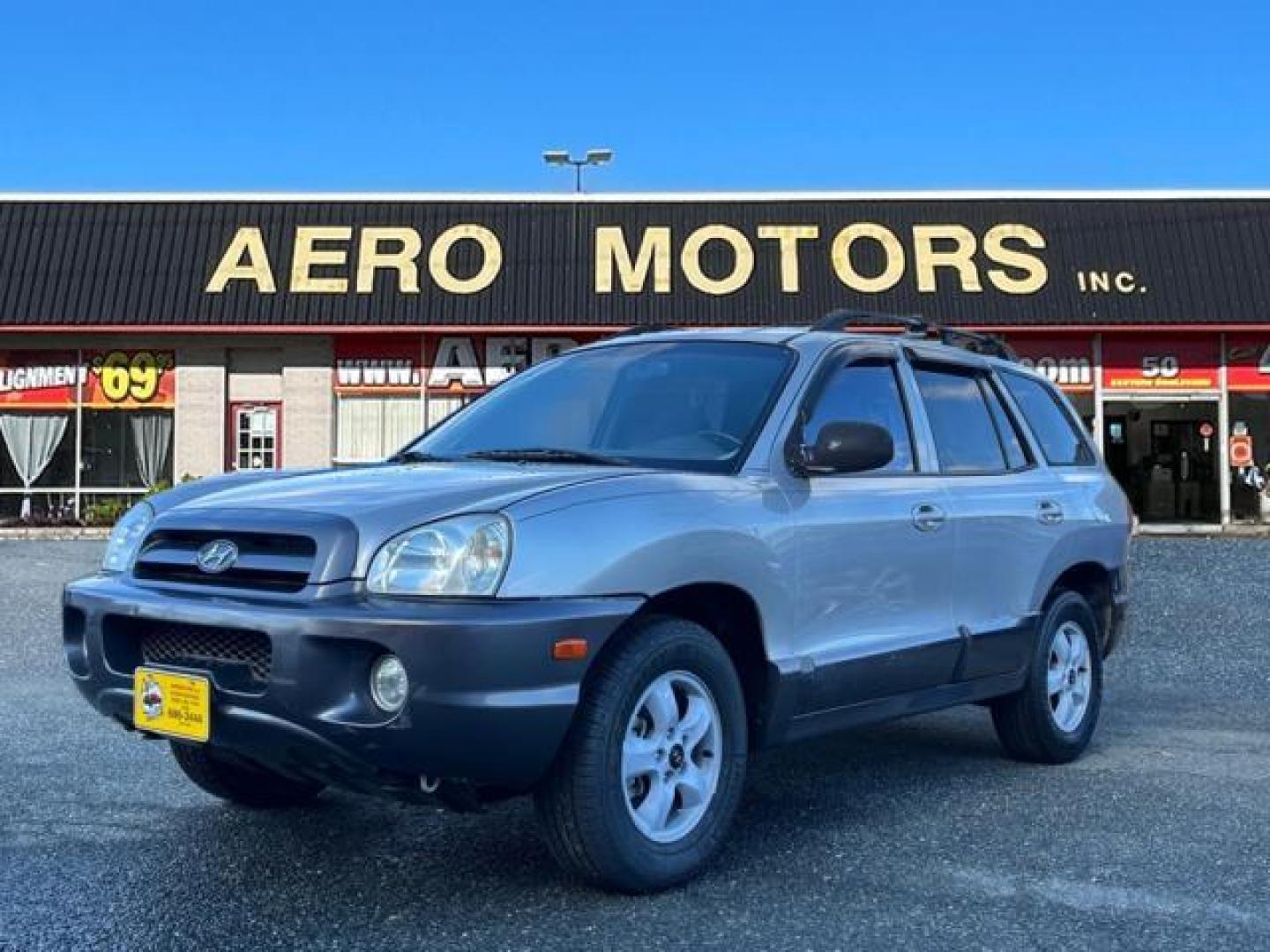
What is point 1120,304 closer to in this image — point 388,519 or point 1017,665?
point 1017,665

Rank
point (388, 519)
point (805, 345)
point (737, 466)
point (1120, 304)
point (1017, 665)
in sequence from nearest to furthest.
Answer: point (388, 519) < point (737, 466) < point (805, 345) < point (1017, 665) < point (1120, 304)

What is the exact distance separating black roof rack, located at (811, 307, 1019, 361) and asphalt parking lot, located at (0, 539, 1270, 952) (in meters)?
1.88

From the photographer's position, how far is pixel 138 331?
864 inches

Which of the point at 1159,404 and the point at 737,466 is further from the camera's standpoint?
the point at 1159,404

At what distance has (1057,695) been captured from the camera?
19.7ft

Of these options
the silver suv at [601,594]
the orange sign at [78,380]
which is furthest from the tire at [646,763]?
the orange sign at [78,380]

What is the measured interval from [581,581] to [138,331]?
66.0 feet

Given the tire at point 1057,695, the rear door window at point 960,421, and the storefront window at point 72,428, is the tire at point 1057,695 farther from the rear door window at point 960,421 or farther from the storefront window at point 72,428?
the storefront window at point 72,428

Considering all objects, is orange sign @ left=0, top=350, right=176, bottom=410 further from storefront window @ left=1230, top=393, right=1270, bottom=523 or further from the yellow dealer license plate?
the yellow dealer license plate

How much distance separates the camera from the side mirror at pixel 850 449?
14.4 feet

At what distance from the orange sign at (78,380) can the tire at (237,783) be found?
1920 centimetres

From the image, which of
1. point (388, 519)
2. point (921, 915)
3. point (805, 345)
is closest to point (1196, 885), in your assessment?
point (921, 915)

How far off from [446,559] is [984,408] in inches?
124

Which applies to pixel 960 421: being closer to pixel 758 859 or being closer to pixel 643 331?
pixel 643 331
